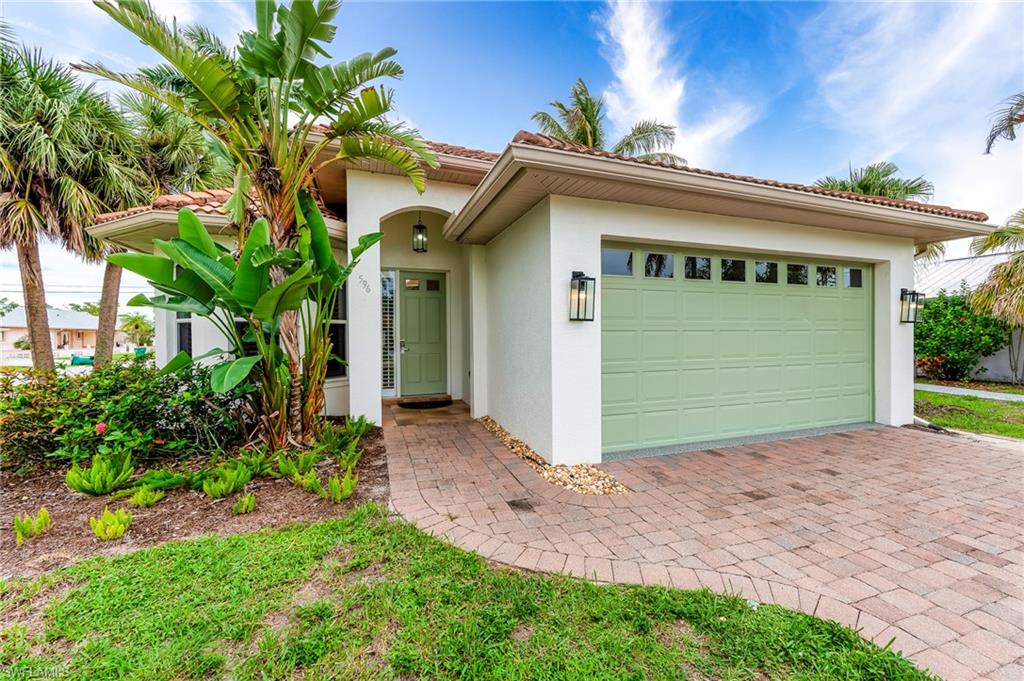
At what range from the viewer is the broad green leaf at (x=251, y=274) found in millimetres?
4164

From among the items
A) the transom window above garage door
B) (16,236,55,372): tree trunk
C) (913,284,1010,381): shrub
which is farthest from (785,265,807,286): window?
(16,236,55,372): tree trunk

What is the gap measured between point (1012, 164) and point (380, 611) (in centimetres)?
1483

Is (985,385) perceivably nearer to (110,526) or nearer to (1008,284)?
(1008,284)

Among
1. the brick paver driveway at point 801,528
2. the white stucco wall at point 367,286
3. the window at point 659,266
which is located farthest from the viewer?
the white stucco wall at point 367,286

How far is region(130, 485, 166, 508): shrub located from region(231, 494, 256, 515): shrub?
73 cm

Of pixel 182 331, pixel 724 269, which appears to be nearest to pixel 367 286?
pixel 182 331

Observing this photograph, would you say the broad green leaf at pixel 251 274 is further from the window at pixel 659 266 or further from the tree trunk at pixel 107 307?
the tree trunk at pixel 107 307

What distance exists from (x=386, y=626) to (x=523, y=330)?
394 cm

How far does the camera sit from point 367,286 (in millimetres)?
6625

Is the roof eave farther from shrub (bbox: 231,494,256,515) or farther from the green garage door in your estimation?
shrub (bbox: 231,494,256,515)

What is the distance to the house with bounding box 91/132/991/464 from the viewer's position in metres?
4.87

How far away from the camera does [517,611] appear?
239 centimetres

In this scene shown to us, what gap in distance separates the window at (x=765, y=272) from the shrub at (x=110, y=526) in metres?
7.78

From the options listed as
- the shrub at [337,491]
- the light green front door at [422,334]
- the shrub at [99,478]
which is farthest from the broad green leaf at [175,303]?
the light green front door at [422,334]
